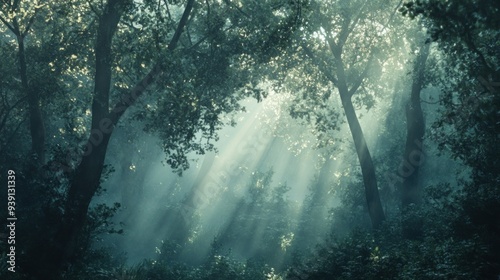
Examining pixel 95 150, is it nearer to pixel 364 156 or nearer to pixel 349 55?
pixel 364 156

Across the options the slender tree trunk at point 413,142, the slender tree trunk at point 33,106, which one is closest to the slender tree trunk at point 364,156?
the slender tree trunk at point 413,142

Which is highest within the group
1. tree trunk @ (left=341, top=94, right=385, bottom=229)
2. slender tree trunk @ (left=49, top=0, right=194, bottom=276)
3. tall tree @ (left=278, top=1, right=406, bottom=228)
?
tall tree @ (left=278, top=1, right=406, bottom=228)

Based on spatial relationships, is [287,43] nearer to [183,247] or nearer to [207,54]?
[207,54]

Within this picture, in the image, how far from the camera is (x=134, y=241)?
94.3ft

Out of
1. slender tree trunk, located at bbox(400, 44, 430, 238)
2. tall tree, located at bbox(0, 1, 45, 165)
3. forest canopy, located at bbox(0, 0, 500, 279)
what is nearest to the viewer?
forest canopy, located at bbox(0, 0, 500, 279)

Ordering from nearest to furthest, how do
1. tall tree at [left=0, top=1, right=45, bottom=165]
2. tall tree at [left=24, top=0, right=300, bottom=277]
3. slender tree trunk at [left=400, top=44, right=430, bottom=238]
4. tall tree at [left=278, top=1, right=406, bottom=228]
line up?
tall tree at [left=24, top=0, right=300, bottom=277]
tall tree at [left=0, top=1, right=45, bottom=165]
tall tree at [left=278, top=1, right=406, bottom=228]
slender tree trunk at [left=400, top=44, right=430, bottom=238]

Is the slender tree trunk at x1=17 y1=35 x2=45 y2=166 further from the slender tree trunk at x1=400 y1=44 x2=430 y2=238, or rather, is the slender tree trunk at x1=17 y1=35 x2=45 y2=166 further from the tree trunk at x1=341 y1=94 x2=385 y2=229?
the slender tree trunk at x1=400 y1=44 x2=430 y2=238

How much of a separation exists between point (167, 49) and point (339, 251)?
28.5 feet

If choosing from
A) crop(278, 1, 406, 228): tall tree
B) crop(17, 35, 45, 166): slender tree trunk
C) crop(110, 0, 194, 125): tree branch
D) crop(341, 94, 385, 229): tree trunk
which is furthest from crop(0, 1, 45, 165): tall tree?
crop(341, 94, 385, 229): tree trunk

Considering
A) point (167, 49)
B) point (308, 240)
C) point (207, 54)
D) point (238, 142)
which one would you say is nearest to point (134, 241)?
point (308, 240)

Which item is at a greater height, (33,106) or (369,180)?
(33,106)

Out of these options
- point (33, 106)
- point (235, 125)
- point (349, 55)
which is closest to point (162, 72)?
point (235, 125)

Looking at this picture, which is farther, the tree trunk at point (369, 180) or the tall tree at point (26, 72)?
the tree trunk at point (369, 180)

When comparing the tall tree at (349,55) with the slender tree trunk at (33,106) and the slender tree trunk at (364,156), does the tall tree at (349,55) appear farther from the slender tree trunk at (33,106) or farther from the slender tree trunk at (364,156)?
the slender tree trunk at (33,106)
